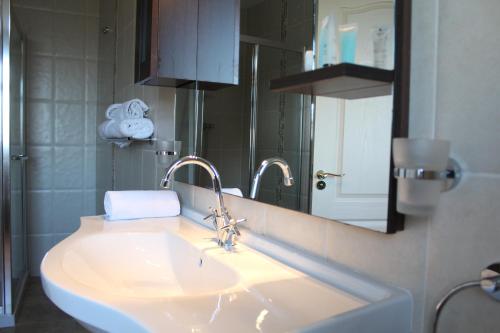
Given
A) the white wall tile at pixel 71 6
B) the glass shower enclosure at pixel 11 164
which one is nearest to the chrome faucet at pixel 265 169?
the glass shower enclosure at pixel 11 164

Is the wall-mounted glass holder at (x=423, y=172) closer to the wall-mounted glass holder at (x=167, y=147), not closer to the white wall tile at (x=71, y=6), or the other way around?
the wall-mounted glass holder at (x=167, y=147)

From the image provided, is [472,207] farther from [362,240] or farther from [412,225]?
[362,240]

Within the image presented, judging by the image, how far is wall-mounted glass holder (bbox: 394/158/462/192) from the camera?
61 cm

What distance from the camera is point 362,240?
81cm

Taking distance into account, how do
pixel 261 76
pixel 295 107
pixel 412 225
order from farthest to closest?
pixel 261 76 → pixel 295 107 → pixel 412 225

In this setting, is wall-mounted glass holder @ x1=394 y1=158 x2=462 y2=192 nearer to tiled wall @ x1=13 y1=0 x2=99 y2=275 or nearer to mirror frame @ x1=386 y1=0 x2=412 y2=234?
mirror frame @ x1=386 y1=0 x2=412 y2=234

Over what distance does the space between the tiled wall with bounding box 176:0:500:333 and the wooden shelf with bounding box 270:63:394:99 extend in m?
0.06

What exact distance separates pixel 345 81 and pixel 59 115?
271cm

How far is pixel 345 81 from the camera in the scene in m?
0.78

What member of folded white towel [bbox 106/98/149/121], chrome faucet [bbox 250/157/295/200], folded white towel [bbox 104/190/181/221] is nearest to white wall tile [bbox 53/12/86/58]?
folded white towel [bbox 106/98/149/121]

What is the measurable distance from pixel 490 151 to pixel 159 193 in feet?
4.17

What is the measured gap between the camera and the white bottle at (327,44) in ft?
2.63

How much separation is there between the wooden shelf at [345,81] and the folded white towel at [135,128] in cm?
118

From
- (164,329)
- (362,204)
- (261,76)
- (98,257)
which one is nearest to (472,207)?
(362,204)
